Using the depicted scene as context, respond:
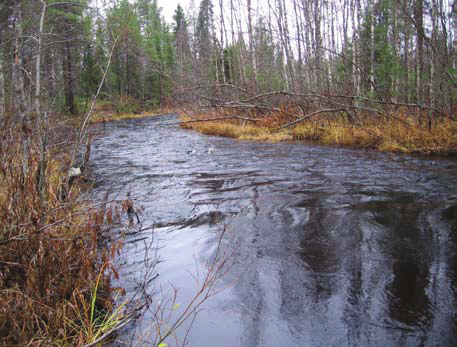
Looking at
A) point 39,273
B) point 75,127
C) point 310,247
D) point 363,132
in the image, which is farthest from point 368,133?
point 39,273

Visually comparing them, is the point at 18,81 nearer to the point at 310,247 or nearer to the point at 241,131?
the point at 310,247

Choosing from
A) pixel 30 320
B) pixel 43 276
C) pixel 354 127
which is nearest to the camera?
pixel 30 320

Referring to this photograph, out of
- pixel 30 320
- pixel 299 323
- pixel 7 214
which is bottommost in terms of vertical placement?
pixel 299 323

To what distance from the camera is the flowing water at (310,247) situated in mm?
2770

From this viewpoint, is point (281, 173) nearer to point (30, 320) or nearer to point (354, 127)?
point (354, 127)

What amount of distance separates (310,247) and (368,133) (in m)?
7.25

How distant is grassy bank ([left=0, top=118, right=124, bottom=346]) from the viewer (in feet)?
7.50

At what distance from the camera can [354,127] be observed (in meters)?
11.1

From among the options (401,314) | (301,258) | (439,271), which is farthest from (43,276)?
(439,271)

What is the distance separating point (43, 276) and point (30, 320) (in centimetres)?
45

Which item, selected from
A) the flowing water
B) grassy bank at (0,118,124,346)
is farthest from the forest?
the flowing water

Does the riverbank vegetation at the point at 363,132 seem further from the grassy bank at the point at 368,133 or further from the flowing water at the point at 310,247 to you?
the flowing water at the point at 310,247

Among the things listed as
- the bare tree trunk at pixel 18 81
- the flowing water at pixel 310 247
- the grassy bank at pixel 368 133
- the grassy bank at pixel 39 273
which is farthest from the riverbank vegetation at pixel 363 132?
the grassy bank at pixel 39 273

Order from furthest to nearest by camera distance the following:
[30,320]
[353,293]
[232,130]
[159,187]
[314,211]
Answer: [232,130] < [159,187] < [314,211] < [353,293] < [30,320]
